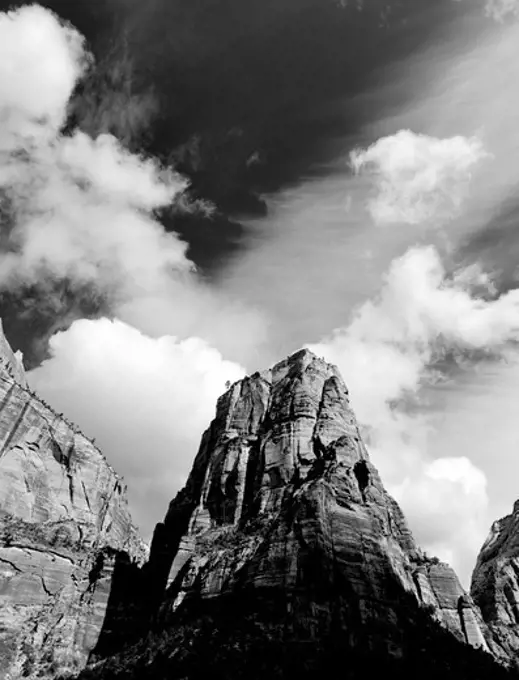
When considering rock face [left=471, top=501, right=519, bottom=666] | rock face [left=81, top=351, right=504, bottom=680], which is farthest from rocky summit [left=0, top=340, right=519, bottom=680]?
rock face [left=471, top=501, right=519, bottom=666]

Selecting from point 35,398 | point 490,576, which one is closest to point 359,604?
point 35,398

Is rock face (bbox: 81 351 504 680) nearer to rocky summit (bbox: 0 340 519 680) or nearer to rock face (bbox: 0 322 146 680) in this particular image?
rocky summit (bbox: 0 340 519 680)

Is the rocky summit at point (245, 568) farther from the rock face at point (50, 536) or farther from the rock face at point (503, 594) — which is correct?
the rock face at point (503, 594)

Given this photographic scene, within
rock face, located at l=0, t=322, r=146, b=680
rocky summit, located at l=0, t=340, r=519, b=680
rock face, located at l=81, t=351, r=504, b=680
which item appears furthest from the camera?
rock face, located at l=0, t=322, r=146, b=680

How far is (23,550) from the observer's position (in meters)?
98.6

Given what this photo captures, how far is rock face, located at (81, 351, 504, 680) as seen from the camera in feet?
235

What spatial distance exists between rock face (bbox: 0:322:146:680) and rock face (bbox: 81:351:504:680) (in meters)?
9.95

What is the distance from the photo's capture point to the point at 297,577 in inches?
3046

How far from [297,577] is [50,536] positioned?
186ft

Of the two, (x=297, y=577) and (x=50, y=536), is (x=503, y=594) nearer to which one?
(x=297, y=577)

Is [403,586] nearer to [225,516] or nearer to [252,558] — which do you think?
[252,558]

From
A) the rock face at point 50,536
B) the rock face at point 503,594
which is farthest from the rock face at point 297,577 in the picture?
the rock face at point 503,594

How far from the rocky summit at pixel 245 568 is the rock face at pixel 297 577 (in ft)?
0.91

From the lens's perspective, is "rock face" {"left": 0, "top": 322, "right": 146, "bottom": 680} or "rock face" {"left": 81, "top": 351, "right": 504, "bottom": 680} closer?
"rock face" {"left": 81, "top": 351, "right": 504, "bottom": 680}
